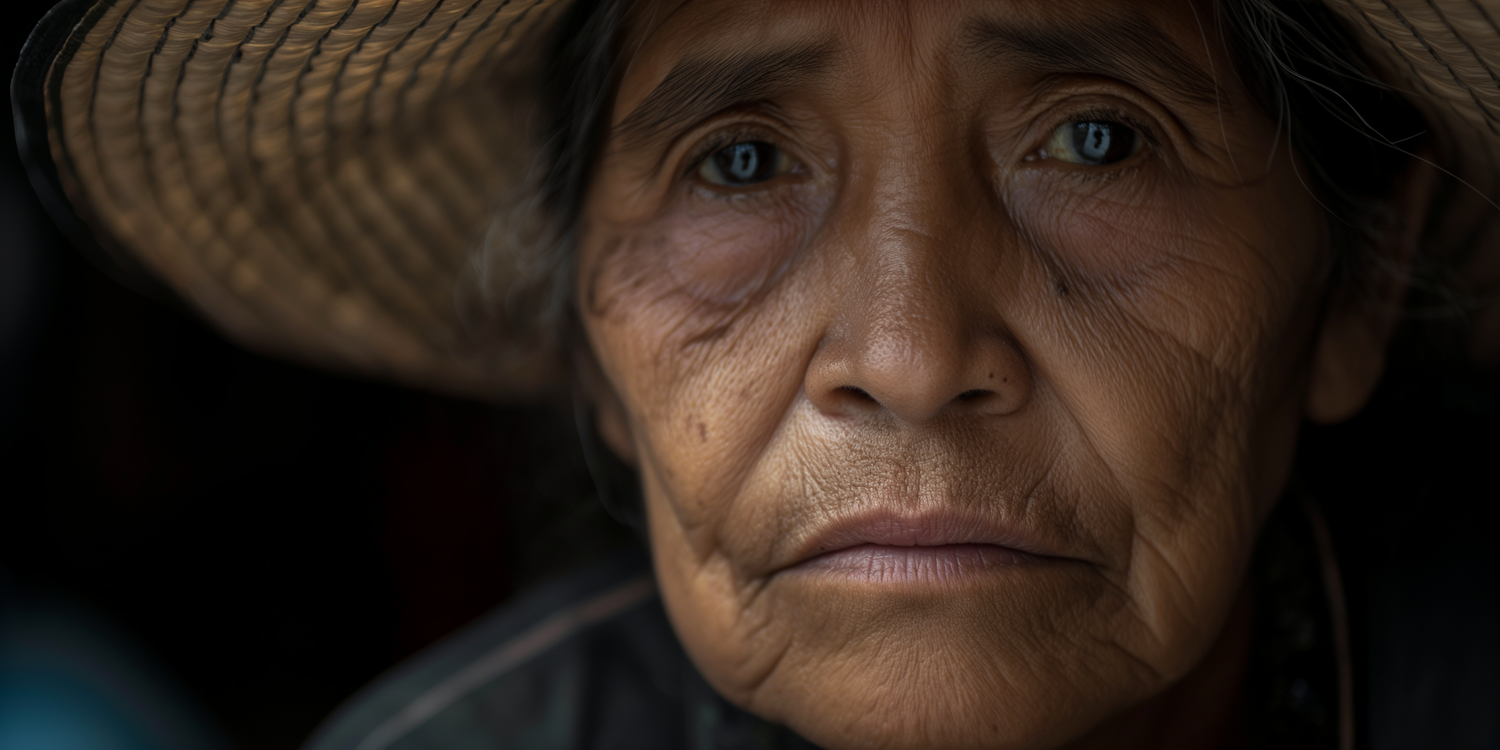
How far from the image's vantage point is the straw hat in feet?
3.58

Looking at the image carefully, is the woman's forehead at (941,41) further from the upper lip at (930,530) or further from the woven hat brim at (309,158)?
the upper lip at (930,530)

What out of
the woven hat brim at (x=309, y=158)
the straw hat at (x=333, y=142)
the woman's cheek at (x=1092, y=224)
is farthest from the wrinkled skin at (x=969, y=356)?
the woven hat brim at (x=309, y=158)

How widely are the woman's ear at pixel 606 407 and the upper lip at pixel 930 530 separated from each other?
46cm

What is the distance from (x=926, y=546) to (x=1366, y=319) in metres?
0.73

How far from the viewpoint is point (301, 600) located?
2.75m

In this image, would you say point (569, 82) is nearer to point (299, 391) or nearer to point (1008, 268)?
point (1008, 268)

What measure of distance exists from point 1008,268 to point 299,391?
220 centimetres

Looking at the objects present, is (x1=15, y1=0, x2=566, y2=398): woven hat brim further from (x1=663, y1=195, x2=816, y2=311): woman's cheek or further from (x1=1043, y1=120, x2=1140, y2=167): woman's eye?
(x1=1043, y1=120, x2=1140, y2=167): woman's eye

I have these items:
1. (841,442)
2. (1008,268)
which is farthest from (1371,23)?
(841,442)

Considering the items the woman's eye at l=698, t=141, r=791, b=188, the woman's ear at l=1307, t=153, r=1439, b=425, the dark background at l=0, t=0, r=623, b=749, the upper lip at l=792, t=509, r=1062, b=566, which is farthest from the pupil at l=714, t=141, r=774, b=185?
the dark background at l=0, t=0, r=623, b=749

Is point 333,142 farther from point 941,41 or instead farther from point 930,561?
point 930,561

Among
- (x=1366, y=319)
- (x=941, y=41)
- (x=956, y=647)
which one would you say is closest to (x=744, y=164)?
(x=941, y=41)

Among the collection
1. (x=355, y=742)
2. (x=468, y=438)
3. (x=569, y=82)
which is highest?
(x=569, y=82)

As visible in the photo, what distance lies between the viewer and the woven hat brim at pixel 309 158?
3.75 feet
